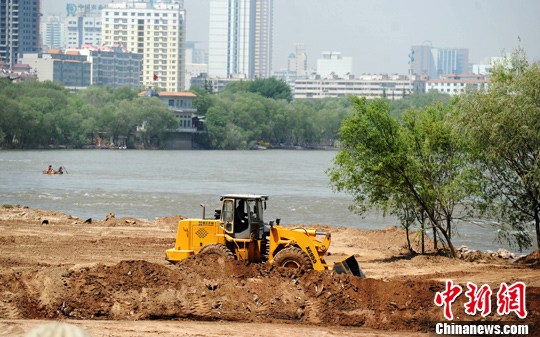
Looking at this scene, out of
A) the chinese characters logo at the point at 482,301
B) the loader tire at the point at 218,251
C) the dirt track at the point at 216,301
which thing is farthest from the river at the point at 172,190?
the chinese characters logo at the point at 482,301

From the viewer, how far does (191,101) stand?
607 feet

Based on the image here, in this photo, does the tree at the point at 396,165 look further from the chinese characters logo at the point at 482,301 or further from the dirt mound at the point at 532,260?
the chinese characters logo at the point at 482,301

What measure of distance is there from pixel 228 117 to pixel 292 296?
15653cm

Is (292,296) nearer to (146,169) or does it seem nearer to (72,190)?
(72,190)

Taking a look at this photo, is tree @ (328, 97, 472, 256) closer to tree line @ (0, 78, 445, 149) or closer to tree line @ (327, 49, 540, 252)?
tree line @ (327, 49, 540, 252)

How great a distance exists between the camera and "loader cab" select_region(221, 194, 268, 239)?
79.0ft

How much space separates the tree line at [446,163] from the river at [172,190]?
3207 mm

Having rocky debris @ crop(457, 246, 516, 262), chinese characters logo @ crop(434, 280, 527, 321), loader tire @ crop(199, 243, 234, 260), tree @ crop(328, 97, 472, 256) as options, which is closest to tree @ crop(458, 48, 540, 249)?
tree @ crop(328, 97, 472, 256)

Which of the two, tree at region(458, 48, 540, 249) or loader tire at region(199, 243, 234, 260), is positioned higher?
tree at region(458, 48, 540, 249)

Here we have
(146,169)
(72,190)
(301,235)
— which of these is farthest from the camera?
(146,169)

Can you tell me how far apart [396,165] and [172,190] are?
43622 millimetres

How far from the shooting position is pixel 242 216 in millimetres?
24203

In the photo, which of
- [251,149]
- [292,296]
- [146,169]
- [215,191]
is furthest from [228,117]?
[292,296]

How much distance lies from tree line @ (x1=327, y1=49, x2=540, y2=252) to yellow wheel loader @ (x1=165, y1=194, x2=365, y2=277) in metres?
7.15
